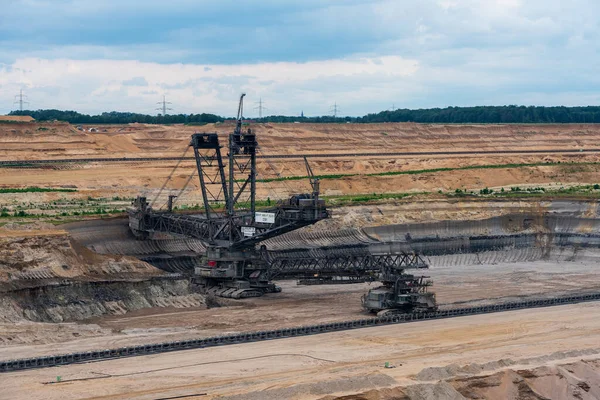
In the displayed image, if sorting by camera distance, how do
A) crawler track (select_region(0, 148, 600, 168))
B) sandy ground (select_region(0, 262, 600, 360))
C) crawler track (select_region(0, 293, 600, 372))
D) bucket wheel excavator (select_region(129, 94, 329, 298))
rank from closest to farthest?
crawler track (select_region(0, 293, 600, 372)) < sandy ground (select_region(0, 262, 600, 360)) < bucket wheel excavator (select_region(129, 94, 329, 298)) < crawler track (select_region(0, 148, 600, 168))

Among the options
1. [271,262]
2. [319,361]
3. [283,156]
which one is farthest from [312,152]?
[319,361]

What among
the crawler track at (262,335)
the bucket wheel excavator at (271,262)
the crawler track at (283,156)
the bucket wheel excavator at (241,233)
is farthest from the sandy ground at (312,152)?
the crawler track at (262,335)

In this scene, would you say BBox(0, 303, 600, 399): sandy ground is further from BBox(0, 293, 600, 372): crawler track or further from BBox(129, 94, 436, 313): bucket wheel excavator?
BBox(129, 94, 436, 313): bucket wheel excavator

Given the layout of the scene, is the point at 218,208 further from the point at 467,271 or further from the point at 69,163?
the point at 69,163

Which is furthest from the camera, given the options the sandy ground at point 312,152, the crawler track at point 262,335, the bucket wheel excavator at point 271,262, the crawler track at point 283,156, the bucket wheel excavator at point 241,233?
the crawler track at point 283,156

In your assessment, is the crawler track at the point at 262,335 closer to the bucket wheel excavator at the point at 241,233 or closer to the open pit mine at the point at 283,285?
the open pit mine at the point at 283,285

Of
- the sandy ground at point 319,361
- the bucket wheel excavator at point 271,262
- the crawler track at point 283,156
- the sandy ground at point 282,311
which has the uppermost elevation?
the crawler track at point 283,156

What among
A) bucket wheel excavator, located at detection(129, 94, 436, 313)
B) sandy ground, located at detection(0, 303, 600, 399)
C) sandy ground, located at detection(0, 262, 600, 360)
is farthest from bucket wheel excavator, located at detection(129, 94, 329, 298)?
sandy ground, located at detection(0, 303, 600, 399)
